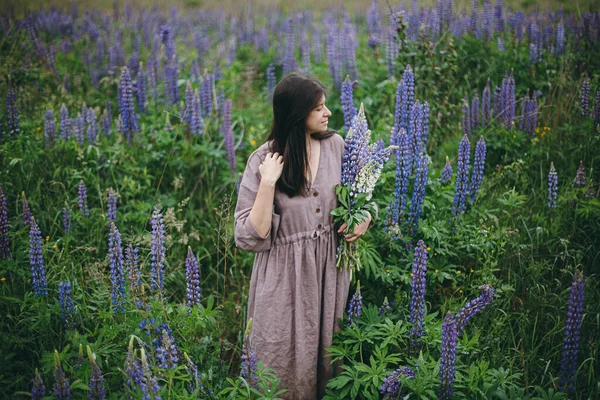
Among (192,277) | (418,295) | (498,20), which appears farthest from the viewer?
(498,20)

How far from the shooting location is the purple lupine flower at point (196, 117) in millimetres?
5000

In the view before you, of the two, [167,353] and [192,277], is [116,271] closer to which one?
[192,277]

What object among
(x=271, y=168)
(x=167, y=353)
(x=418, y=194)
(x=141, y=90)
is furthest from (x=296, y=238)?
(x=141, y=90)

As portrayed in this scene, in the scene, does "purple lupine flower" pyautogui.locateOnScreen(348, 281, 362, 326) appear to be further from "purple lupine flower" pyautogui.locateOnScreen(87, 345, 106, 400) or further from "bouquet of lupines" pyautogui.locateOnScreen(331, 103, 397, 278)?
"purple lupine flower" pyautogui.locateOnScreen(87, 345, 106, 400)

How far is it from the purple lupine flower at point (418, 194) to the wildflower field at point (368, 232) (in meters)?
0.01

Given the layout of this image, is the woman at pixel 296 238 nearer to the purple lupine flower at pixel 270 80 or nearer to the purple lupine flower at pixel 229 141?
the purple lupine flower at pixel 229 141

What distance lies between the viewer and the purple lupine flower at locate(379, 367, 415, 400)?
8.27ft

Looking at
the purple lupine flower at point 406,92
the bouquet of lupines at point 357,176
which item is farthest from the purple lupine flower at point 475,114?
the bouquet of lupines at point 357,176

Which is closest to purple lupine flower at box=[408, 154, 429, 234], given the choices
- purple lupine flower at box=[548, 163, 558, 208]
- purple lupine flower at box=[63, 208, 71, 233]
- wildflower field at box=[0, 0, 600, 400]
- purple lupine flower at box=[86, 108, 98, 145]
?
wildflower field at box=[0, 0, 600, 400]

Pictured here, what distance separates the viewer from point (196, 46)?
25.8 feet

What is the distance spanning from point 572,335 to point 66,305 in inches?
118

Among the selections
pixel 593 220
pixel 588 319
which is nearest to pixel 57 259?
pixel 588 319

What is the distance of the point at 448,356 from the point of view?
2436mm

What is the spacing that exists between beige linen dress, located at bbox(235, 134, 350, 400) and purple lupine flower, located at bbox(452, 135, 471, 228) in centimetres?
102
